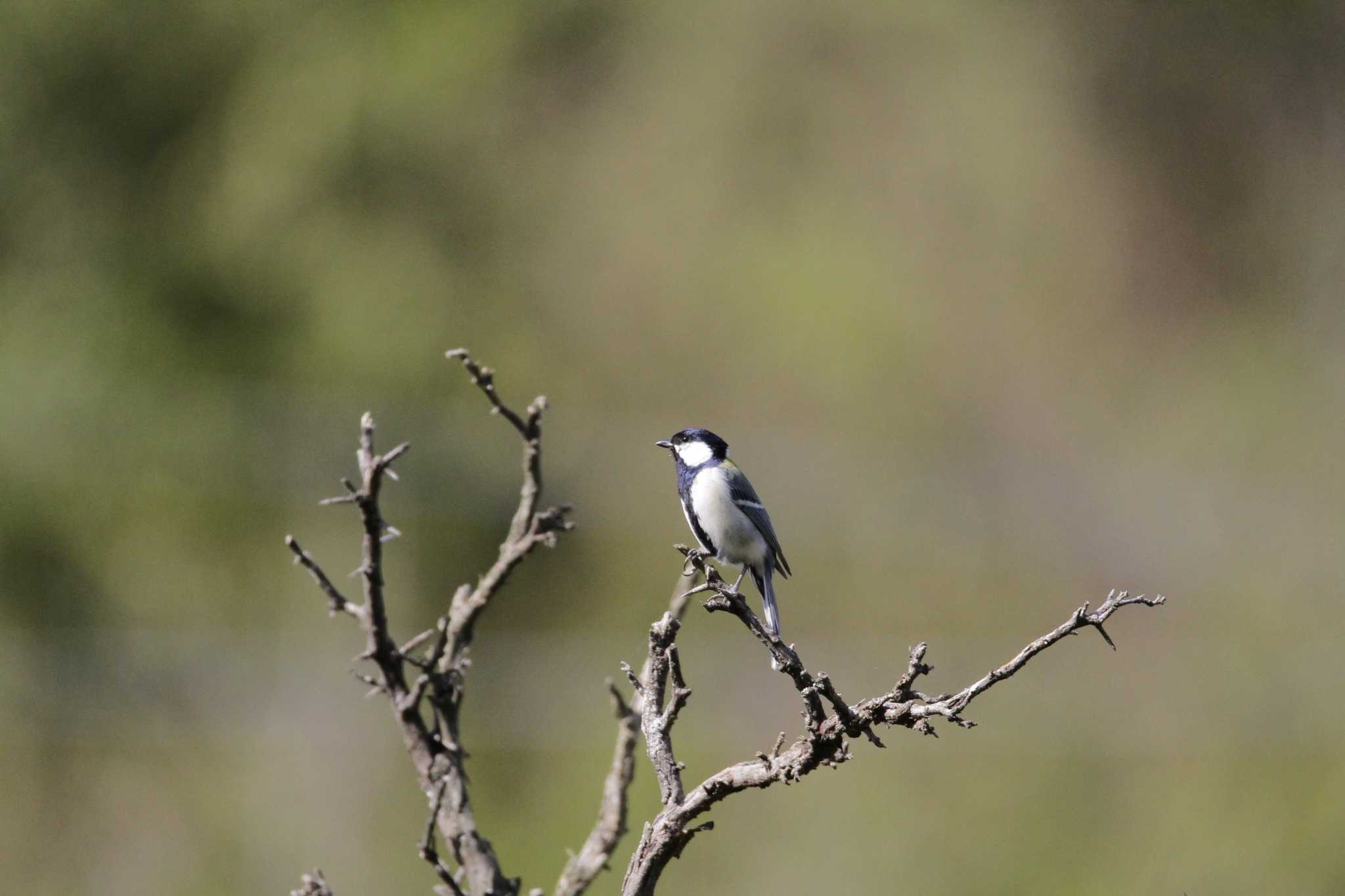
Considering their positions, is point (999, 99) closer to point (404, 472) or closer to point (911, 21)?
point (911, 21)

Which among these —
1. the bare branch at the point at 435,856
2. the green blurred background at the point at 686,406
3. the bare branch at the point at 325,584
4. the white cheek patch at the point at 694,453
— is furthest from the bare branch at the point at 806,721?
Result: the green blurred background at the point at 686,406

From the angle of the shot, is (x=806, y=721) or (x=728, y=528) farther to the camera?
(x=728, y=528)

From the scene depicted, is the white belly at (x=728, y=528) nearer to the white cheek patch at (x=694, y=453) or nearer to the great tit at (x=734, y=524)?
the great tit at (x=734, y=524)

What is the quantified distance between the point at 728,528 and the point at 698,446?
0.96 ft

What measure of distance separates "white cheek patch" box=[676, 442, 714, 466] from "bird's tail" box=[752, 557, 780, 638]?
0.89ft

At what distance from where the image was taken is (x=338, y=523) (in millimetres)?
7922

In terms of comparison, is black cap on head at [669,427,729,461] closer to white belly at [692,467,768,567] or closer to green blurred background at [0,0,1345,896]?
white belly at [692,467,768,567]

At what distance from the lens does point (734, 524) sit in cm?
240

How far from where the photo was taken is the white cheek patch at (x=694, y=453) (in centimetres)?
262

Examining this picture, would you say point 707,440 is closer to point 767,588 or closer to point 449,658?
point 767,588

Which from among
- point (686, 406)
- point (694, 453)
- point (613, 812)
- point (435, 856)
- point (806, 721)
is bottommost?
point (806, 721)

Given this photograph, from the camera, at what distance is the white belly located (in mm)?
2398

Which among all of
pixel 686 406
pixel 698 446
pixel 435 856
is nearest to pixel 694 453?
pixel 698 446

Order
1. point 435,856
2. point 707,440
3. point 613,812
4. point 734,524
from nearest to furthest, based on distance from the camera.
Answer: point 435,856
point 613,812
point 734,524
point 707,440
